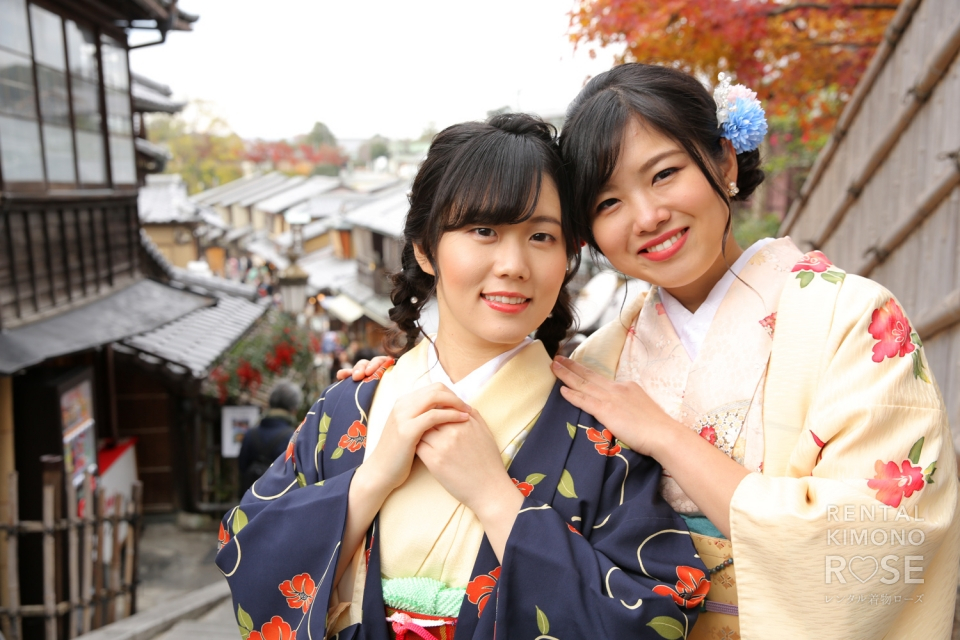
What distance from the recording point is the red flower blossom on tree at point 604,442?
1938 millimetres

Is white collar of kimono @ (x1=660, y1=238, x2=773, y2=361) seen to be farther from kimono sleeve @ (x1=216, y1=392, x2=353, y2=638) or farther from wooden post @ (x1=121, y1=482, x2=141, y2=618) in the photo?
wooden post @ (x1=121, y1=482, x2=141, y2=618)

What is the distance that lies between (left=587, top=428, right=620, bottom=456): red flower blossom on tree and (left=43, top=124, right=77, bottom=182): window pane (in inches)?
250

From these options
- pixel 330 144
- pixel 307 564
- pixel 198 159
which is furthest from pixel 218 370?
pixel 330 144

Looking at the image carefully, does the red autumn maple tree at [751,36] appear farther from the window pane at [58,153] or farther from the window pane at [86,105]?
the window pane at [86,105]

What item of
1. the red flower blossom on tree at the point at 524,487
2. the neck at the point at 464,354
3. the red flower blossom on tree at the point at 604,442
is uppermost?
the neck at the point at 464,354

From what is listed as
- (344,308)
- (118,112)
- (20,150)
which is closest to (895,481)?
(20,150)

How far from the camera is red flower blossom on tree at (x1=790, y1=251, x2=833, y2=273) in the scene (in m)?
1.97

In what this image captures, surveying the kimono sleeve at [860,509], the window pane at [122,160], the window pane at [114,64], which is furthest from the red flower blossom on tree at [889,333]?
the window pane at [114,64]

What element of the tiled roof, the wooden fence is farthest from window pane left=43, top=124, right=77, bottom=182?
the wooden fence

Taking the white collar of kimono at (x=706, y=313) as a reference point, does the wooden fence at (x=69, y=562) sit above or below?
below

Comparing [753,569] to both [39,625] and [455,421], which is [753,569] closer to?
[455,421]

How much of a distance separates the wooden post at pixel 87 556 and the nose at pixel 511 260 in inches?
204

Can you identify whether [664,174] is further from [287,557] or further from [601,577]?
[287,557]

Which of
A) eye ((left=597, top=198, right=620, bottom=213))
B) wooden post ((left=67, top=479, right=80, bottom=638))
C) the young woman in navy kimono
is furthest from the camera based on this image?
Answer: wooden post ((left=67, top=479, right=80, bottom=638))
